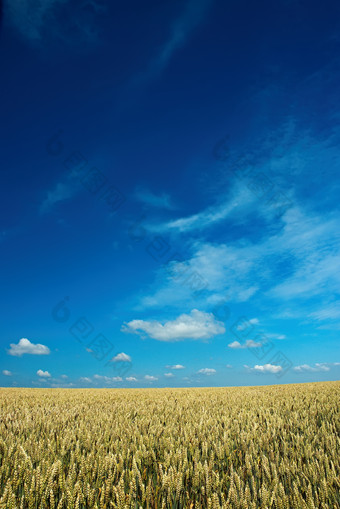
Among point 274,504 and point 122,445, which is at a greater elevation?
point 122,445

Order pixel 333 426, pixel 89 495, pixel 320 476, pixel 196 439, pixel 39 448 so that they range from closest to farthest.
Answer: pixel 89 495 < pixel 320 476 < pixel 39 448 < pixel 196 439 < pixel 333 426

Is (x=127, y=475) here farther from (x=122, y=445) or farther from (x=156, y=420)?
(x=156, y=420)

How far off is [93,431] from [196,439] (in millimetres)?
1497

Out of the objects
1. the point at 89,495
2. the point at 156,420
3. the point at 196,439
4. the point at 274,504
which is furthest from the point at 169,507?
the point at 156,420

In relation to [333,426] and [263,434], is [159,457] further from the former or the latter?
[333,426]

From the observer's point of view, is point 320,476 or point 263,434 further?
point 263,434

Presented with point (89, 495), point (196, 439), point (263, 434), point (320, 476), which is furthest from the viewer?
point (263, 434)

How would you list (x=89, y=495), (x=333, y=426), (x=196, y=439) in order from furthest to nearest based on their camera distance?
(x=333, y=426)
(x=196, y=439)
(x=89, y=495)

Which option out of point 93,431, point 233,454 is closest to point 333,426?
point 233,454

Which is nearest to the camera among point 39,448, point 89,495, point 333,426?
point 89,495

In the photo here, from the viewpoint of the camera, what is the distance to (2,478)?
280 cm

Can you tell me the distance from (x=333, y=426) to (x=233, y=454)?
236 centimetres

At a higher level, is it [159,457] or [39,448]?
[39,448]

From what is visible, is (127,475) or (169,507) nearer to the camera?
(169,507)
